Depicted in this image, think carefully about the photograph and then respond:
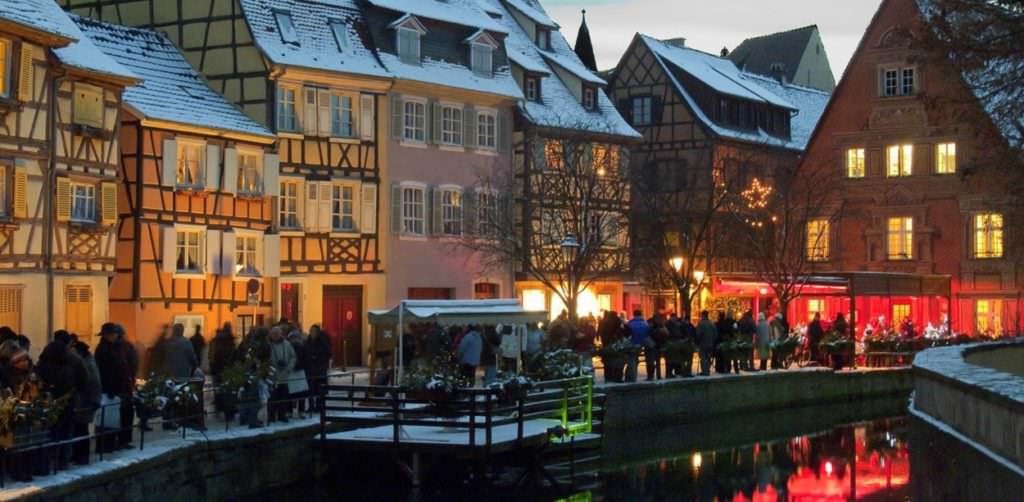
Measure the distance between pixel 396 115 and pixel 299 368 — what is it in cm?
2070

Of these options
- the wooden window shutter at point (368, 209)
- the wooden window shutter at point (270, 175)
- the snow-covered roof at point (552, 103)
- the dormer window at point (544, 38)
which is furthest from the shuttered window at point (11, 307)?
the dormer window at point (544, 38)

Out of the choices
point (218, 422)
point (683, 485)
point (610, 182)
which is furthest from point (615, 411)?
point (610, 182)

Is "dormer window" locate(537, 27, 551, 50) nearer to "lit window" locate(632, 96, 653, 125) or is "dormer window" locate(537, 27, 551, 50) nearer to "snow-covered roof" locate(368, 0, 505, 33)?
"snow-covered roof" locate(368, 0, 505, 33)

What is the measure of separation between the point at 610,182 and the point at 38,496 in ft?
110

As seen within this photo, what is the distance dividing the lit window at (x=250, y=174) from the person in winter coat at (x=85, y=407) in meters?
22.2

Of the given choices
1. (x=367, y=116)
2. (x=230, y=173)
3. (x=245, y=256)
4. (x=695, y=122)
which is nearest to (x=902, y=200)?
(x=695, y=122)

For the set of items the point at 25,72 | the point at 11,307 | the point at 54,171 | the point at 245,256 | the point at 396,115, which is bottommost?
the point at 11,307

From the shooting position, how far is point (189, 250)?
42062 mm

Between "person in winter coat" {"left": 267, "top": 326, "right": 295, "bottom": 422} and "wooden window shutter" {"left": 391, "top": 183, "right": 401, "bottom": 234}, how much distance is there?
20.7 metres

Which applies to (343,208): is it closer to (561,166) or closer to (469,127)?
(469,127)

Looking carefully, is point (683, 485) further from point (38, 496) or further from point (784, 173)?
point (784, 173)

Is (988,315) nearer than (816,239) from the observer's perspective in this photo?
Yes

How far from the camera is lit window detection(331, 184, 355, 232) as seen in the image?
154 ft

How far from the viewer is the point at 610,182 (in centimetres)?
5003
